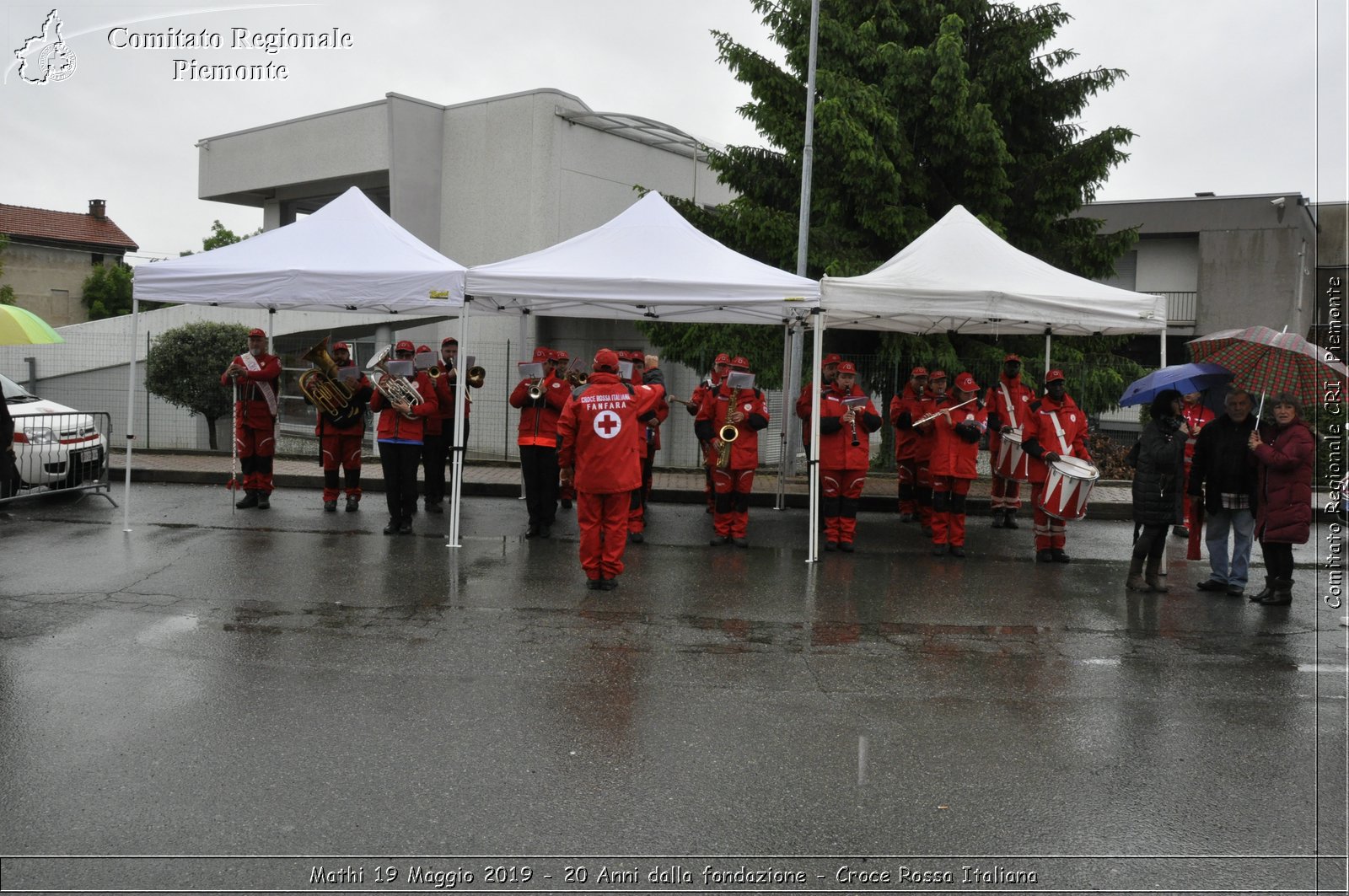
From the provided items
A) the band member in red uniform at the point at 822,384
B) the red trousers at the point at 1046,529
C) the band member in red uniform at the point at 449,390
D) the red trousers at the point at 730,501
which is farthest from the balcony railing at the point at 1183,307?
the band member in red uniform at the point at 449,390

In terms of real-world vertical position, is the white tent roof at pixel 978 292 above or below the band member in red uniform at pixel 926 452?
above

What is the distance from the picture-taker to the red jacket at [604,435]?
26.9ft

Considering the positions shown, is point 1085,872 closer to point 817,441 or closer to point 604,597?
point 604,597

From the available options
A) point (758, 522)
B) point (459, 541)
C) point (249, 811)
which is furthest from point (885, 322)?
point (249, 811)

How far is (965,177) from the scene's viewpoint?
1742 centimetres

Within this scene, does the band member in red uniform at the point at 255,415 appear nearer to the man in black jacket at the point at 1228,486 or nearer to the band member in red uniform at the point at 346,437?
the band member in red uniform at the point at 346,437

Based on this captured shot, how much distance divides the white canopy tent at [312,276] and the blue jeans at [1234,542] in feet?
23.5

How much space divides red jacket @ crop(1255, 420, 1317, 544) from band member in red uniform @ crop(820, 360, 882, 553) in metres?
3.38

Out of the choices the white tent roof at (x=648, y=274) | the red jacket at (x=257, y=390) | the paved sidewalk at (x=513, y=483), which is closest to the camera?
the white tent roof at (x=648, y=274)

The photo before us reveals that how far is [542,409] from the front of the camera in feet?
34.8

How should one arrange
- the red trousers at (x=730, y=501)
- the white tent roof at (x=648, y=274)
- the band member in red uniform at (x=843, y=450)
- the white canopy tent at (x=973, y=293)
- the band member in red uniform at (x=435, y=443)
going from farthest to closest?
the band member in red uniform at (x=435, y=443)
the red trousers at (x=730, y=501)
the band member in red uniform at (x=843, y=450)
the white canopy tent at (x=973, y=293)
the white tent roof at (x=648, y=274)

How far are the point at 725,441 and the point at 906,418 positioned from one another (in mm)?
2341

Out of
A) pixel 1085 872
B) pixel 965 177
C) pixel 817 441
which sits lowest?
pixel 1085 872

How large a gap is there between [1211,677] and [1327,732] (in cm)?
94
